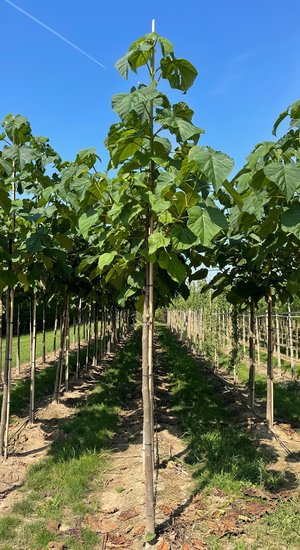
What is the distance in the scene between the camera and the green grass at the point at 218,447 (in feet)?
14.6

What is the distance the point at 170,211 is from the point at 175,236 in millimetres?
212

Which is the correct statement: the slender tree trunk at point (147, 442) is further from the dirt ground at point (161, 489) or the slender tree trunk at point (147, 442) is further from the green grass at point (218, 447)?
the green grass at point (218, 447)

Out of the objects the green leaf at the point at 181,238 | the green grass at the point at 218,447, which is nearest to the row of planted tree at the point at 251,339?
the green grass at the point at 218,447

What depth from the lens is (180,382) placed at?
33.0 feet

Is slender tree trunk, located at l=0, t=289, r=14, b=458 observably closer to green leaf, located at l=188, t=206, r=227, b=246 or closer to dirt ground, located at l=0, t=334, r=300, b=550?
dirt ground, located at l=0, t=334, r=300, b=550

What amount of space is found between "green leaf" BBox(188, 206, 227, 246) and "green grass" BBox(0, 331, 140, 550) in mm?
2510

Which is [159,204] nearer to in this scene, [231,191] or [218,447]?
[231,191]

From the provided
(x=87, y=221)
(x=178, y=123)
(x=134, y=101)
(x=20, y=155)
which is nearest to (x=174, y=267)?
(x=87, y=221)

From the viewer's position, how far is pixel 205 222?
2.64 m

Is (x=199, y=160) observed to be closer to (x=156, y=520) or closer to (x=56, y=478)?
(x=156, y=520)

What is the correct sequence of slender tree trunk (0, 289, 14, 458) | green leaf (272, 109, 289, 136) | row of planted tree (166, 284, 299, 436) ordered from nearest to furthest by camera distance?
green leaf (272, 109, 289, 136), slender tree trunk (0, 289, 14, 458), row of planted tree (166, 284, 299, 436)

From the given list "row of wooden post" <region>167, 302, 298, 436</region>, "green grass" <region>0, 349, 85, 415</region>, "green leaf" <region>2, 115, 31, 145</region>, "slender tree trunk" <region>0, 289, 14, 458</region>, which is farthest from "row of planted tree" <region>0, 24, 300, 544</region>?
"green grass" <region>0, 349, 85, 415</region>

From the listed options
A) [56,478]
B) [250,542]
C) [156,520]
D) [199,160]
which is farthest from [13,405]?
[199,160]

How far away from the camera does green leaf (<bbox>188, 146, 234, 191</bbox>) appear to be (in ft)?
7.70
